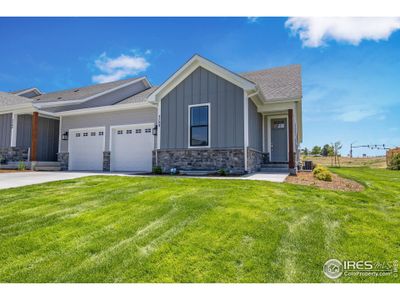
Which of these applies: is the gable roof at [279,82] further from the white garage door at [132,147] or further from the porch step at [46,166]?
the porch step at [46,166]

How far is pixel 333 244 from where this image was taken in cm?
306

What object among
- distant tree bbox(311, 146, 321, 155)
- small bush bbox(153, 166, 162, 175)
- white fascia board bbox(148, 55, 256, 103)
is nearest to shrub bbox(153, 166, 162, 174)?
small bush bbox(153, 166, 162, 175)

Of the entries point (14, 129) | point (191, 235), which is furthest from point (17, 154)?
point (191, 235)

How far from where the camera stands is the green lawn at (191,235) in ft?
8.19

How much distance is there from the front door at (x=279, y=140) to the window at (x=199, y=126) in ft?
14.3

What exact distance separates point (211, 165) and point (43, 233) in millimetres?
6965

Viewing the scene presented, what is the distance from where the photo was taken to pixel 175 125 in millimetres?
10570

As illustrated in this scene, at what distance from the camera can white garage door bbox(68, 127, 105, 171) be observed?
13.2m

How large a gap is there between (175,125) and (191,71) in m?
2.39

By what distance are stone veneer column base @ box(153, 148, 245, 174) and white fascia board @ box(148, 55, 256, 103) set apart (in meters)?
2.47

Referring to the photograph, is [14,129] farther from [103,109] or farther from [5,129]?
[103,109]

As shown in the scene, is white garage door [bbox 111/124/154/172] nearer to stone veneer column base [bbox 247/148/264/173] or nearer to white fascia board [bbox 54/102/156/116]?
white fascia board [bbox 54/102/156/116]
